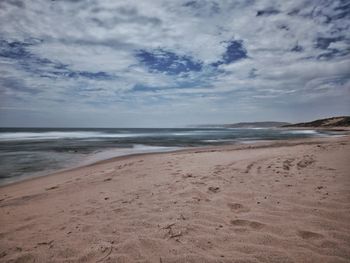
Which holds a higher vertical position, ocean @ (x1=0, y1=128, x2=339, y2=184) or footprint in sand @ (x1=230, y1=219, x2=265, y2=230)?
footprint in sand @ (x1=230, y1=219, x2=265, y2=230)

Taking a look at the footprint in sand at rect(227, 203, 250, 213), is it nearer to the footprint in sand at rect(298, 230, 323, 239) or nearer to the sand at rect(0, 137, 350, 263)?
the sand at rect(0, 137, 350, 263)

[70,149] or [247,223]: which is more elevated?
[247,223]

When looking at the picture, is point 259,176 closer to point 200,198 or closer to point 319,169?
point 319,169

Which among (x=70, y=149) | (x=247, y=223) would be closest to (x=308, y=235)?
(x=247, y=223)

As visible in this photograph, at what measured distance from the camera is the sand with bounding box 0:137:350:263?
2.94 m

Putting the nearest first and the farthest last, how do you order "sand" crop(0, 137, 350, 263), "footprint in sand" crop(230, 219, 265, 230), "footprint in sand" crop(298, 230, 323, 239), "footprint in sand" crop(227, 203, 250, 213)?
"sand" crop(0, 137, 350, 263), "footprint in sand" crop(298, 230, 323, 239), "footprint in sand" crop(230, 219, 265, 230), "footprint in sand" crop(227, 203, 250, 213)

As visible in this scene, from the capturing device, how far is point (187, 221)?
3.79 meters

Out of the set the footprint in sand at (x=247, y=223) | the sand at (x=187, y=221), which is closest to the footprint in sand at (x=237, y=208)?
the sand at (x=187, y=221)

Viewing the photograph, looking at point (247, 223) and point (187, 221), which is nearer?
point (247, 223)

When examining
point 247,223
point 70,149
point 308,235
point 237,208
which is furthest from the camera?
point 70,149

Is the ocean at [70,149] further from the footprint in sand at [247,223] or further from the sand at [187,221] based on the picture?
the footprint in sand at [247,223]

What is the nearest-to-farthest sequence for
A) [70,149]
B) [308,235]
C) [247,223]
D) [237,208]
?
[308,235] → [247,223] → [237,208] → [70,149]

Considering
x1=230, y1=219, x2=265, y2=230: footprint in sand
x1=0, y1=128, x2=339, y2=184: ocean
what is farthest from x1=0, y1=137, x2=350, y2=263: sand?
x1=0, y1=128, x2=339, y2=184: ocean

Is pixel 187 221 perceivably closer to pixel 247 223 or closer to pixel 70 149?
pixel 247 223
